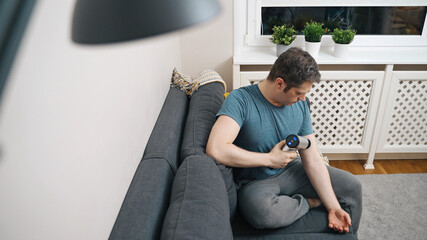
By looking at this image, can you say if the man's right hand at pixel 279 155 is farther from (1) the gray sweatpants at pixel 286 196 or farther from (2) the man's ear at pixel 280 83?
(2) the man's ear at pixel 280 83

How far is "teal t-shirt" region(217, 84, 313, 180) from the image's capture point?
1.48 m

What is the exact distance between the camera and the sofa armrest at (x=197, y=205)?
0.89 metres

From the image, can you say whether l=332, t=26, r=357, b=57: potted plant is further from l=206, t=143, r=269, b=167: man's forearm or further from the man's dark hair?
l=206, t=143, r=269, b=167: man's forearm

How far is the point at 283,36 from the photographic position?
2295 mm

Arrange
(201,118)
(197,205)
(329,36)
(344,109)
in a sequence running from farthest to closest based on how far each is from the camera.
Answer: (329,36) < (344,109) < (201,118) < (197,205)

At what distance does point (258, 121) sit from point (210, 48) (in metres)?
1.22

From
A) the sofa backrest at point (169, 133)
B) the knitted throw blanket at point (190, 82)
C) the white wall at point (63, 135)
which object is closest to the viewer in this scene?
the white wall at point (63, 135)

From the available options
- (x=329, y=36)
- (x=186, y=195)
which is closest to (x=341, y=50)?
(x=329, y=36)

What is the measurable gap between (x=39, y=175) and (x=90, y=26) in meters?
0.43

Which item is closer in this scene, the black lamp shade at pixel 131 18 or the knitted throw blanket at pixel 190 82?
the black lamp shade at pixel 131 18

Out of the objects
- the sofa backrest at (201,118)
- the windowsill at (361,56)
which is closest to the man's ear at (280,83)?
the sofa backrest at (201,118)

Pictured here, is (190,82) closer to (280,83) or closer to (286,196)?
(280,83)

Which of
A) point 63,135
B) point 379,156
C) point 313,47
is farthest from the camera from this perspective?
point 379,156

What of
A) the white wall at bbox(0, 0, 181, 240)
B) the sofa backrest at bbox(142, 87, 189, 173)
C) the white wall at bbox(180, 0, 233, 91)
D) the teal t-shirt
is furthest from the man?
the white wall at bbox(180, 0, 233, 91)
